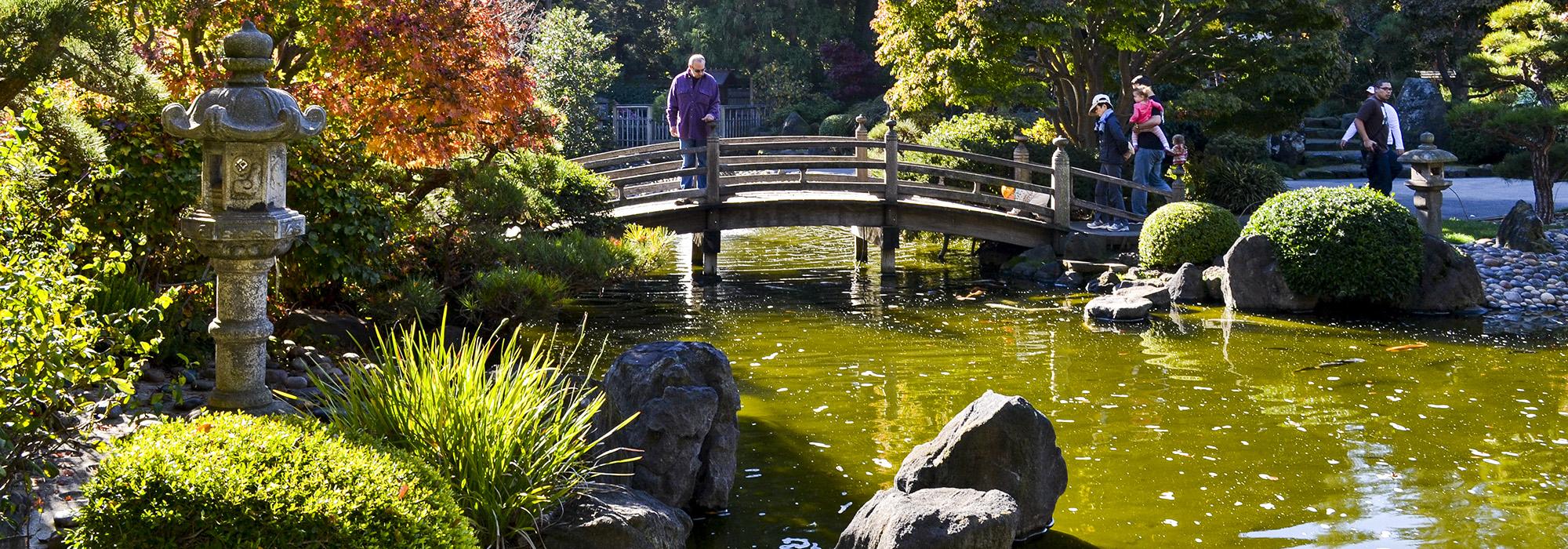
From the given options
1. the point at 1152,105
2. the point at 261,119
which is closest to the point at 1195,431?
the point at 261,119

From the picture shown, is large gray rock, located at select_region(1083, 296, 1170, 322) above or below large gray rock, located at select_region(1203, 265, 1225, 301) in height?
below

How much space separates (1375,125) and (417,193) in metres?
10.3

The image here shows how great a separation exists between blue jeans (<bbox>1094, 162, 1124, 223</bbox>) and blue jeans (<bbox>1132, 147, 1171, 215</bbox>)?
0.83 ft

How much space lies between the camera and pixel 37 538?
491 cm

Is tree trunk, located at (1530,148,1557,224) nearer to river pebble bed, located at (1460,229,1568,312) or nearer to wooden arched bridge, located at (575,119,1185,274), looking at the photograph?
river pebble bed, located at (1460,229,1568,312)

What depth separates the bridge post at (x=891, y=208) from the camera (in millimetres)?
16969

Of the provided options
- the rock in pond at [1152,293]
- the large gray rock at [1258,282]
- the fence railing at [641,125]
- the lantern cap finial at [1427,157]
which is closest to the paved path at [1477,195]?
the lantern cap finial at [1427,157]

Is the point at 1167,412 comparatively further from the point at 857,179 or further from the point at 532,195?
the point at 857,179

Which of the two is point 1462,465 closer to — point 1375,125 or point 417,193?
point 417,193

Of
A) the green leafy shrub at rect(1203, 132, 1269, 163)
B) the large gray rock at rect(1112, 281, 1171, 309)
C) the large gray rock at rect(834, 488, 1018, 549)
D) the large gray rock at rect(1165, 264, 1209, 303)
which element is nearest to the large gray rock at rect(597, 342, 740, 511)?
the large gray rock at rect(834, 488, 1018, 549)

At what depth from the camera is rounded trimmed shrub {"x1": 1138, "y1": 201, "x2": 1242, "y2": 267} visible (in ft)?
48.5

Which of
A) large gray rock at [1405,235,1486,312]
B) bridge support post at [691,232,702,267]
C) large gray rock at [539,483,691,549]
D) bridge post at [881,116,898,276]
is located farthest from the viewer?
bridge support post at [691,232,702,267]

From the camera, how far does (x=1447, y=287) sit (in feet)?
42.7

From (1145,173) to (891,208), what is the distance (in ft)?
9.65
